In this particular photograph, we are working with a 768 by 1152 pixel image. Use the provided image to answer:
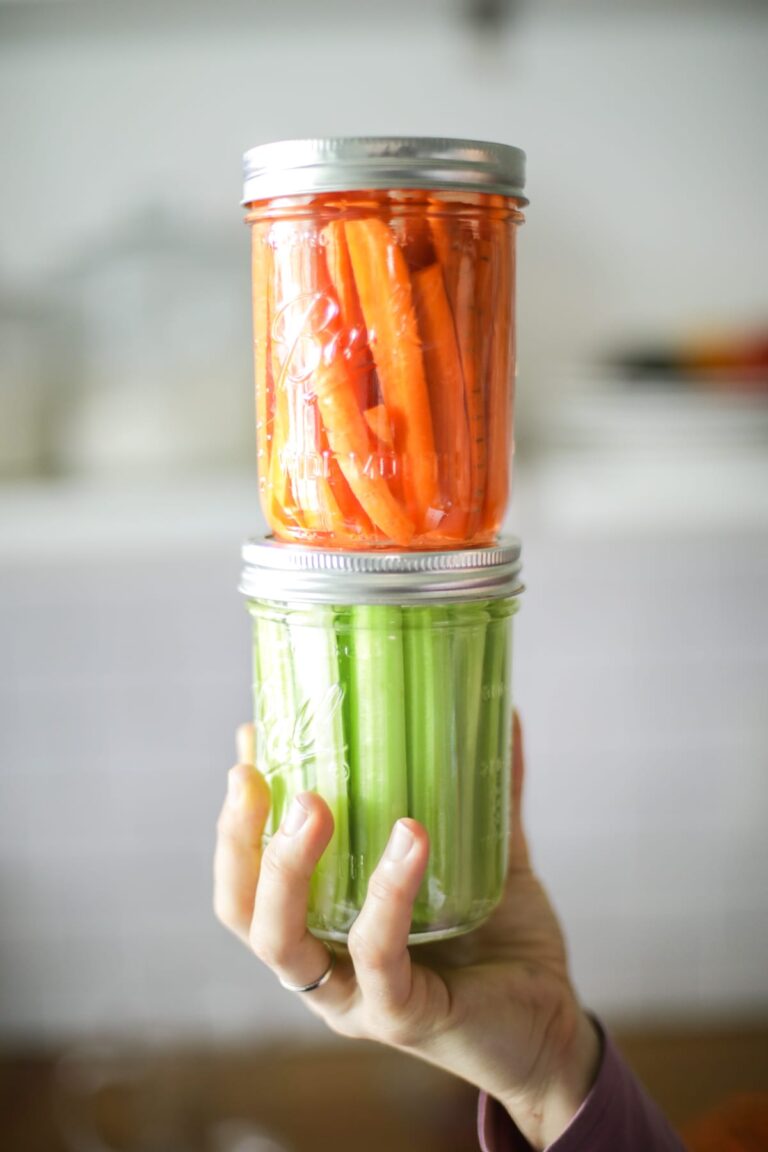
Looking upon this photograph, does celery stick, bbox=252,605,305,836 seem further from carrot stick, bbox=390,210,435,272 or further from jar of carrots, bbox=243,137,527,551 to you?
carrot stick, bbox=390,210,435,272

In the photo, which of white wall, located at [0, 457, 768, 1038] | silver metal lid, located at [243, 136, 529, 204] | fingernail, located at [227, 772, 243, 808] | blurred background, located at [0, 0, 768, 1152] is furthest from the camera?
white wall, located at [0, 457, 768, 1038]

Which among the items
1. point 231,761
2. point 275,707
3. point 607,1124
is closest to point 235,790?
point 275,707

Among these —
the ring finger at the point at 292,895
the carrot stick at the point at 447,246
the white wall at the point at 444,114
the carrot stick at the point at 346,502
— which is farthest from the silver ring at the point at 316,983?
the white wall at the point at 444,114

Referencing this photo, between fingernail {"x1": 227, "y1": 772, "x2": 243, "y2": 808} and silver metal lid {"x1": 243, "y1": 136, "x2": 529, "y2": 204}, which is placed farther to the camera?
fingernail {"x1": 227, "y1": 772, "x2": 243, "y2": 808}

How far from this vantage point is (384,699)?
59 cm

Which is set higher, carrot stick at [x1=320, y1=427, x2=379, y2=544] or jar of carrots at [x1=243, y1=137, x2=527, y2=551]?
jar of carrots at [x1=243, y1=137, x2=527, y2=551]

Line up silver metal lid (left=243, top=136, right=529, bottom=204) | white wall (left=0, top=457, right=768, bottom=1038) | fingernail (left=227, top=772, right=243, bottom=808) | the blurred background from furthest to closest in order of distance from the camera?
white wall (left=0, top=457, right=768, bottom=1038) → the blurred background → fingernail (left=227, top=772, right=243, bottom=808) → silver metal lid (left=243, top=136, right=529, bottom=204)

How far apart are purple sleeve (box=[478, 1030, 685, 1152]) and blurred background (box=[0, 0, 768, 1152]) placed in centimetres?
66

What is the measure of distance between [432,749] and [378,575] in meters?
0.10

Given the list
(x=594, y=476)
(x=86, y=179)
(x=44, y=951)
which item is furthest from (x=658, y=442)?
(x=44, y=951)

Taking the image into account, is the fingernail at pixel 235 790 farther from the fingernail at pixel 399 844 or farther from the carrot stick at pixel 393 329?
the carrot stick at pixel 393 329

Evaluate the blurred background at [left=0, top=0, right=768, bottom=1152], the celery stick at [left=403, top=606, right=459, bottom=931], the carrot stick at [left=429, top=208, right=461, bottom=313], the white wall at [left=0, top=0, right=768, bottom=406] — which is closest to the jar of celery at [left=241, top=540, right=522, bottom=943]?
the celery stick at [left=403, top=606, right=459, bottom=931]

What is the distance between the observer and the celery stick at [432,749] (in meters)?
0.60

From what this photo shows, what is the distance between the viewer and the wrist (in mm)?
702
